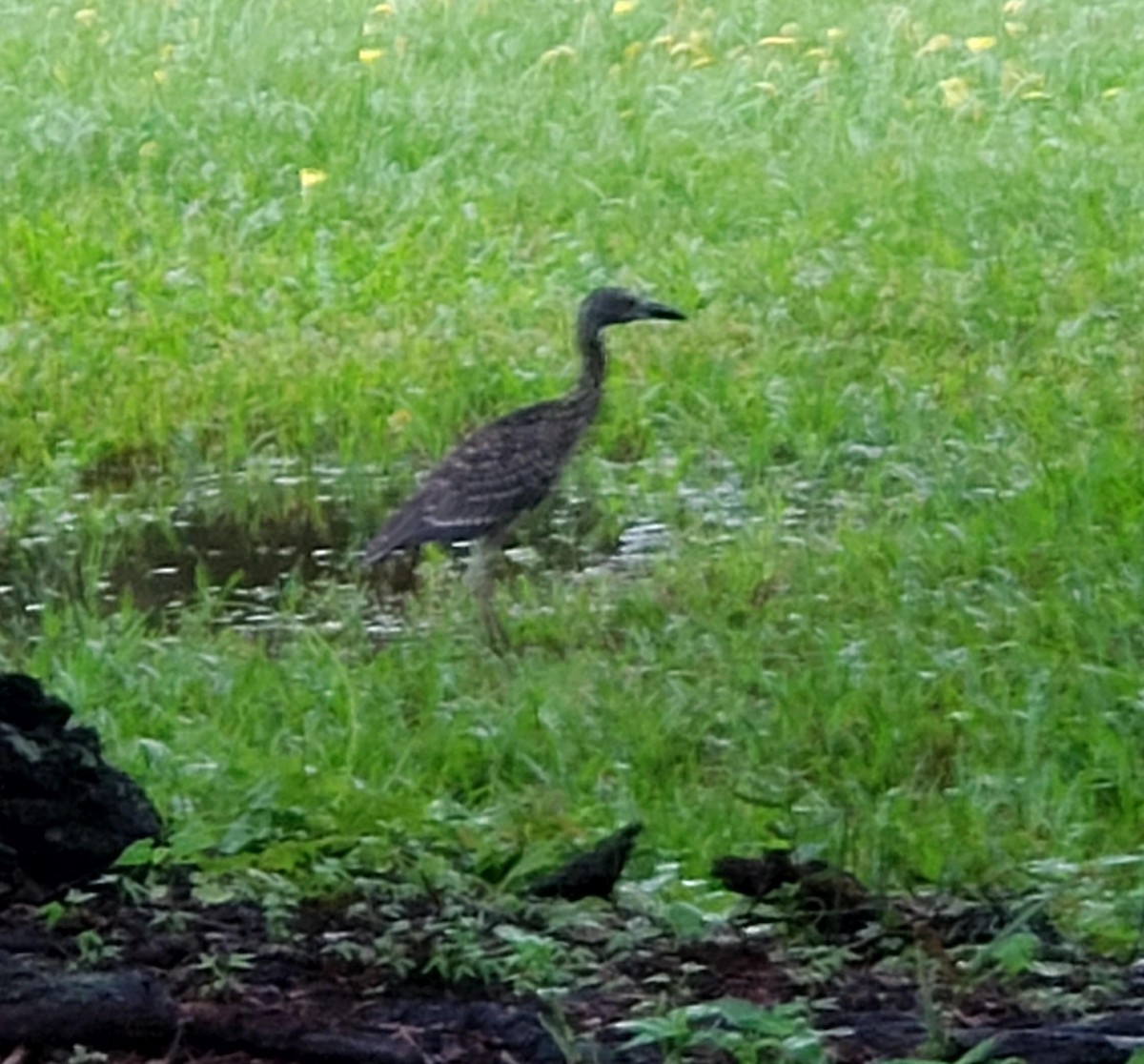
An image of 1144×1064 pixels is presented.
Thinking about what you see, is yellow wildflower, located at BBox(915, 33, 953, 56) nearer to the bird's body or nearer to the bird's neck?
the bird's neck

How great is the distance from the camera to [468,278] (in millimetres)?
11531

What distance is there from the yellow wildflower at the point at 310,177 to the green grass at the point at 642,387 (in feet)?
0.24

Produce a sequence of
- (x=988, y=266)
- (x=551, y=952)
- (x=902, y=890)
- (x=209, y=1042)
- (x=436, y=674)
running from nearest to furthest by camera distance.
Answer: (x=209, y=1042) < (x=551, y=952) < (x=902, y=890) < (x=436, y=674) < (x=988, y=266)

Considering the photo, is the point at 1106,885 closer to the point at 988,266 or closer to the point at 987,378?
the point at 987,378

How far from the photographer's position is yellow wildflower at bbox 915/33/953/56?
14562mm

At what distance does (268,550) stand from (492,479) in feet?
2.97

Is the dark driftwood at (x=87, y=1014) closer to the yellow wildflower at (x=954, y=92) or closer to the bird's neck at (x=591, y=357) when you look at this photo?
the bird's neck at (x=591, y=357)

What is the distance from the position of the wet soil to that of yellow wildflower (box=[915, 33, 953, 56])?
987 centimetres

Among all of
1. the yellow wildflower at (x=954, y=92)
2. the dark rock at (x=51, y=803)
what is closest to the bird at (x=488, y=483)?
the dark rock at (x=51, y=803)

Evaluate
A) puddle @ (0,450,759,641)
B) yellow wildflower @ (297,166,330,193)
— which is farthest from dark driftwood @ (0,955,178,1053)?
yellow wildflower @ (297,166,330,193)

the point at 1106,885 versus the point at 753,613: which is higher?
the point at 1106,885

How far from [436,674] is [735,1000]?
3.38m

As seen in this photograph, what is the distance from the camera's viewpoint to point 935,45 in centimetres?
1464

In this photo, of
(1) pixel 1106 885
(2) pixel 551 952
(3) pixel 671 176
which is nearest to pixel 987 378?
(3) pixel 671 176
